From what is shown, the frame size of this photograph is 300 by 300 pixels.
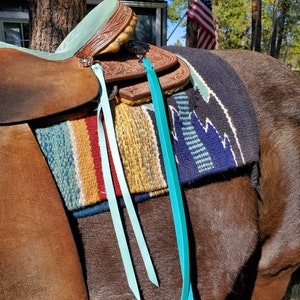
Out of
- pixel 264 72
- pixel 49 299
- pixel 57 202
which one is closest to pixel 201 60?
pixel 264 72

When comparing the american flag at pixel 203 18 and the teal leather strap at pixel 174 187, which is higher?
the teal leather strap at pixel 174 187

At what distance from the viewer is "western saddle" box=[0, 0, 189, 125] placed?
0.97 m

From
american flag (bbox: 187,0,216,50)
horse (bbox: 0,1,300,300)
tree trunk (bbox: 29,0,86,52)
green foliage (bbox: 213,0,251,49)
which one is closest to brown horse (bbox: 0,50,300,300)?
horse (bbox: 0,1,300,300)

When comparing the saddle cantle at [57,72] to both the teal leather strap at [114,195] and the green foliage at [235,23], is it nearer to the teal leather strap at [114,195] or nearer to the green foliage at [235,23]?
the teal leather strap at [114,195]

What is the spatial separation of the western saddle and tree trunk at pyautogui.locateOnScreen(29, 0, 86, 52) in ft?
4.55

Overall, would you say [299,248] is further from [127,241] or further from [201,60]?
[201,60]

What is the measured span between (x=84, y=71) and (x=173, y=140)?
0.35 meters

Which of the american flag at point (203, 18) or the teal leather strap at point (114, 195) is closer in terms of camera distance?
the teal leather strap at point (114, 195)

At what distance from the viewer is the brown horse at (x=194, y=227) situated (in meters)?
0.92

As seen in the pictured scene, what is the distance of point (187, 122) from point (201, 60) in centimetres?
31

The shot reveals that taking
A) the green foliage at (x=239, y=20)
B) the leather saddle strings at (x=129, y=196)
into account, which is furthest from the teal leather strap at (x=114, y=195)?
the green foliage at (x=239, y=20)

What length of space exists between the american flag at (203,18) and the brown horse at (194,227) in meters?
5.10

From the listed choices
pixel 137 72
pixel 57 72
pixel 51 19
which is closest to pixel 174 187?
pixel 137 72

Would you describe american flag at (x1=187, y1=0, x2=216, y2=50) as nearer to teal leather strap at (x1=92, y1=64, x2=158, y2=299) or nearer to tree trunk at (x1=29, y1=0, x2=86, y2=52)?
tree trunk at (x1=29, y1=0, x2=86, y2=52)
